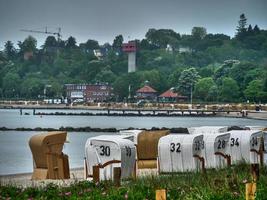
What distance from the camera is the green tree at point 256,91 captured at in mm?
125375

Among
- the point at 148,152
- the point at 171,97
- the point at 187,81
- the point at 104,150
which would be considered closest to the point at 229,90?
the point at 187,81

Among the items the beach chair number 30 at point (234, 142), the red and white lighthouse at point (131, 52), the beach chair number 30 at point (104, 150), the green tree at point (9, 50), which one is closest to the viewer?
the beach chair number 30 at point (104, 150)

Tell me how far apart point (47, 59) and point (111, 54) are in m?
22.4

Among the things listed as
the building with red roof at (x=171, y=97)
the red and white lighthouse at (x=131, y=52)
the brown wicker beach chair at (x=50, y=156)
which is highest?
the red and white lighthouse at (x=131, y=52)

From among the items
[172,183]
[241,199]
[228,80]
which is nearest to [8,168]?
[172,183]

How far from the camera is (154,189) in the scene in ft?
32.9

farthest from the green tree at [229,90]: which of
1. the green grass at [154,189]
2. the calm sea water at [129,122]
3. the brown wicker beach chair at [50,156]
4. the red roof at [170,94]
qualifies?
the green grass at [154,189]

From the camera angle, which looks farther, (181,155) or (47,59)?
(47,59)

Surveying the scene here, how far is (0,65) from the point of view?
14925 centimetres

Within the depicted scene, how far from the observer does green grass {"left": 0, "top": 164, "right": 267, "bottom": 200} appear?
910 cm

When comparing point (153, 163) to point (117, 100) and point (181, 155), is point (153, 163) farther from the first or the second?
point (117, 100)

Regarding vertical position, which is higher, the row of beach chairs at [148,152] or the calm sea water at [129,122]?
the row of beach chairs at [148,152]

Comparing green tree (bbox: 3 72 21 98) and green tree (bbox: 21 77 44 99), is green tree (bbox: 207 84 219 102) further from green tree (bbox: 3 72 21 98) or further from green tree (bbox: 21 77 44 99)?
green tree (bbox: 3 72 21 98)

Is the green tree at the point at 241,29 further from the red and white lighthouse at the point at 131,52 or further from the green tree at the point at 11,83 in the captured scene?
the green tree at the point at 11,83
